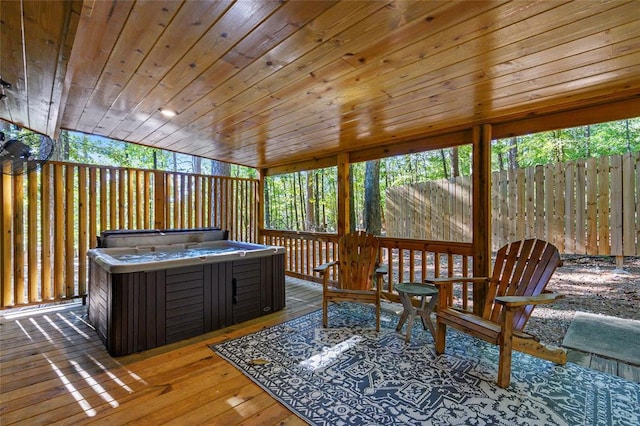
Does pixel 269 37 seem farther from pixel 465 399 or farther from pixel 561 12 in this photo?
pixel 465 399

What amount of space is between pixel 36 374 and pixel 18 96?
219cm

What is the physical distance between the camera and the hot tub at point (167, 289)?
8.13 ft

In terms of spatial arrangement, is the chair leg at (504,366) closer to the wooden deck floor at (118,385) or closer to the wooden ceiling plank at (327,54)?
the wooden deck floor at (118,385)

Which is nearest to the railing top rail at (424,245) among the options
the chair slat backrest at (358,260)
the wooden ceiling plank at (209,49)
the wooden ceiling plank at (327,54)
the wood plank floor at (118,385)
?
the chair slat backrest at (358,260)

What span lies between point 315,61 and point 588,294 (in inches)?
184

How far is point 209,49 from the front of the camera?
1.78 meters

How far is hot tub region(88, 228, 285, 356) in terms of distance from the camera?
2.48 meters

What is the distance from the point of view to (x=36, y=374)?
2186 mm

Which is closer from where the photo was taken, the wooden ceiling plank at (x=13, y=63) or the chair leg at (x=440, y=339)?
the wooden ceiling plank at (x=13, y=63)

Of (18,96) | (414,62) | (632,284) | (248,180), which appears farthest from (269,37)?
(632,284)

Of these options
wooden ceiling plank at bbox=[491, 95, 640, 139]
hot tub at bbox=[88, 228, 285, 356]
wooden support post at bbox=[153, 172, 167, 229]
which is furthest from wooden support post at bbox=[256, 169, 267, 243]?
wooden ceiling plank at bbox=[491, 95, 640, 139]

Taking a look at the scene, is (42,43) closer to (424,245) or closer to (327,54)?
(327,54)

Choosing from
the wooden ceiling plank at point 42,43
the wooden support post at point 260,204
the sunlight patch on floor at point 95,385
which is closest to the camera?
the wooden ceiling plank at point 42,43

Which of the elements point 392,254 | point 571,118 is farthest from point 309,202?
point 571,118
